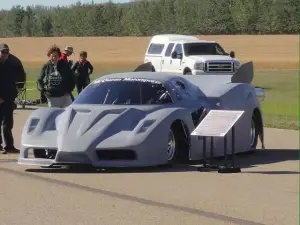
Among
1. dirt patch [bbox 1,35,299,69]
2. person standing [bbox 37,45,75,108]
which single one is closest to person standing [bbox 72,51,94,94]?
person standing [bbox 37,45,75,108]

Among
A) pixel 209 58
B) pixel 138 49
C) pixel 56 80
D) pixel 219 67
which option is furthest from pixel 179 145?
pixel 138 49

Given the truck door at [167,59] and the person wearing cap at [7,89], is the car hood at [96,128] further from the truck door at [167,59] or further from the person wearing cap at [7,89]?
the truck door at [167,59]

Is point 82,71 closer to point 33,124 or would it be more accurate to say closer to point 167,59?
point 33,124

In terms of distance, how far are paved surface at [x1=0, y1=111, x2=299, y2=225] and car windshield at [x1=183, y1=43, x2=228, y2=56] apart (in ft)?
72.6

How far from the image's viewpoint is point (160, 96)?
42.9 ft

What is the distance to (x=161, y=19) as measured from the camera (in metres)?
97.8

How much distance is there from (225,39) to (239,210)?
7039cm

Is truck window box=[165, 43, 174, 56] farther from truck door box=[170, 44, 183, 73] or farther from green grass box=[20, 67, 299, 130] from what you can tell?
green grass box=[20, 67, 299, 130]

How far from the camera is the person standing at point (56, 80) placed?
15164 mm

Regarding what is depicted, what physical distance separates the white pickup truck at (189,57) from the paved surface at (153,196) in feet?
67.1

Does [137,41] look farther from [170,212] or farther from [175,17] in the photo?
[170,212]

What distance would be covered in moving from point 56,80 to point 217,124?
4.17m

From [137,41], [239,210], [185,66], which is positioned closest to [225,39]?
[137,41]

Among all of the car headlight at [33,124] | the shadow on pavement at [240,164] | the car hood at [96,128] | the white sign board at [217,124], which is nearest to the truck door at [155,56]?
the shadow on pavement at [240,164]
